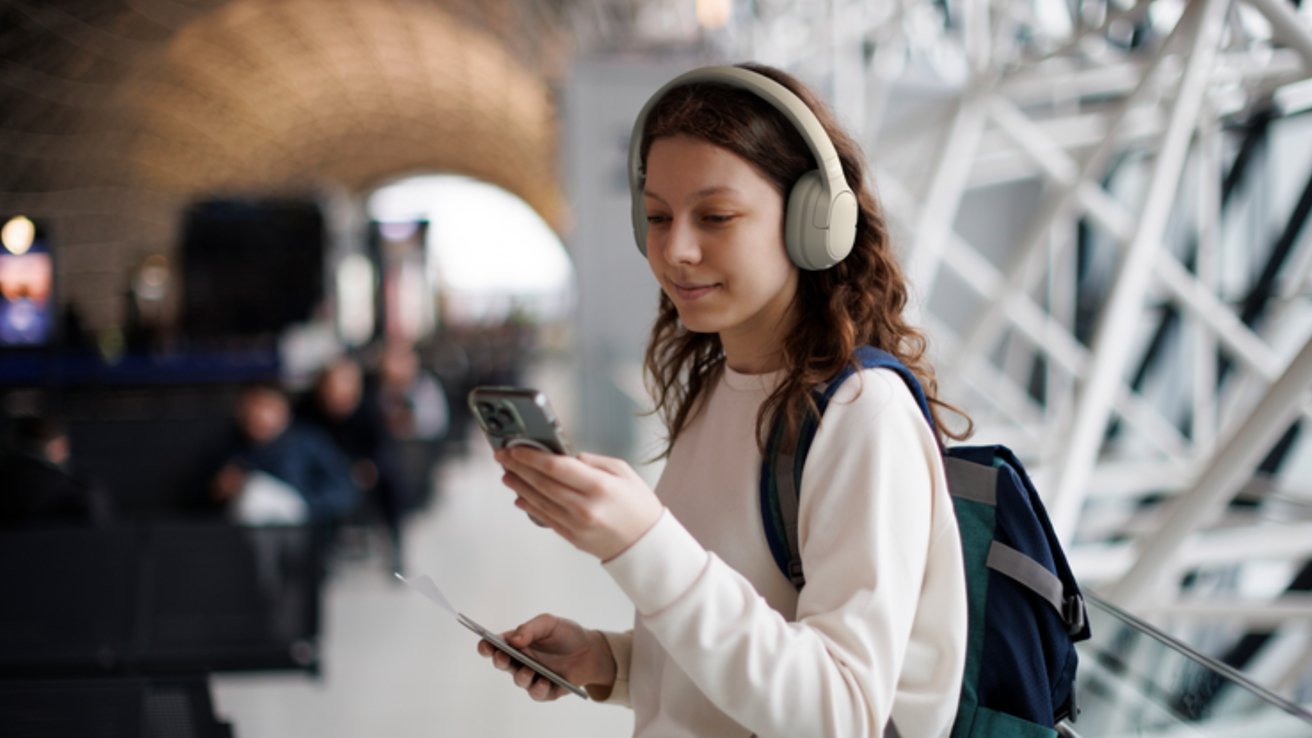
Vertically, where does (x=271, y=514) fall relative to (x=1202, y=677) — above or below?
below

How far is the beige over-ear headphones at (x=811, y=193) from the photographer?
1.61 m

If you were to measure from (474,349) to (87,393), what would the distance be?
75.2ft

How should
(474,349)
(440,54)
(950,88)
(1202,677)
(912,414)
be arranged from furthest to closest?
1. (440,54)
2. (474,349)
3. (950,88)
4. (1202,677)
5. (912,414)

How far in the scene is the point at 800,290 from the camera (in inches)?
70.1

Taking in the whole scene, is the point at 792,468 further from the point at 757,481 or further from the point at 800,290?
the point at 800,290

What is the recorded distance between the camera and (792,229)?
5.37ft

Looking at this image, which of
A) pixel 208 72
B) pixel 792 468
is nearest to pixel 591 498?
pixel 792 468

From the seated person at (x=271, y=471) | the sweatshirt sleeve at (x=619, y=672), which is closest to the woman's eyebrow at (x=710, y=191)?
the sweatshirt sleeve at (x=619, y=672)

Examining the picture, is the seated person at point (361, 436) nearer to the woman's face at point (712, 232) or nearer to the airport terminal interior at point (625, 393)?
the airport terminal interior at point (625, 393)

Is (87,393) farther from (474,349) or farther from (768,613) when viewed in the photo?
(474,349)

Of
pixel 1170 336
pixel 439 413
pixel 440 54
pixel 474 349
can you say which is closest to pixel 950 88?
pixel 1170 336

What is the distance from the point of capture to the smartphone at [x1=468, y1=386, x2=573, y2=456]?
135 cm

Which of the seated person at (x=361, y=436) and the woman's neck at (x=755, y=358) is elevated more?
the woman's neck at (x=755, y=358)

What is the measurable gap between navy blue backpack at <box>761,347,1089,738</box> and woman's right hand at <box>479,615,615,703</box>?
0.45 meters
